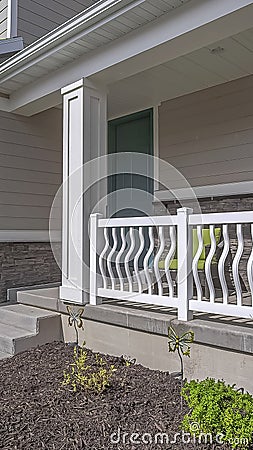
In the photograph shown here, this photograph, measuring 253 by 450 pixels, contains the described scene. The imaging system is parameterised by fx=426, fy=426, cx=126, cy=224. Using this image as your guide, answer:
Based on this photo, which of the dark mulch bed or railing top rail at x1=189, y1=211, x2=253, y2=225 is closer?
the dark mulch bed

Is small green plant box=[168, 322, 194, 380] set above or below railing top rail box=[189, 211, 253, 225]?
below

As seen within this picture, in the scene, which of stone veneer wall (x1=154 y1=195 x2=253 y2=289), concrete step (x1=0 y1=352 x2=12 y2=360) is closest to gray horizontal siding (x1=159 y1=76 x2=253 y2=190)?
stone veneer wall (x1=154 y1=195 x2=253 y2=289)

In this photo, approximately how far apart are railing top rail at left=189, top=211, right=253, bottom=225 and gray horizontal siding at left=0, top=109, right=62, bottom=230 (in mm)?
3003

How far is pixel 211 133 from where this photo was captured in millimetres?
5188

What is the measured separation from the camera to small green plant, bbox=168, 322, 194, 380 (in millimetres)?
3060

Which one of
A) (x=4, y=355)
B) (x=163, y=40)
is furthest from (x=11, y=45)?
(x=4, y=355)

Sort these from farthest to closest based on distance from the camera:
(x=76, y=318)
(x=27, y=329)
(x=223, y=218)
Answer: (x=27, y=329) → (x=76, y=318) → (x=223, y=218)

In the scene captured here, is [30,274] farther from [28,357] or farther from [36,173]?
[28,357]

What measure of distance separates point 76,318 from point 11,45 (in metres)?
3.76

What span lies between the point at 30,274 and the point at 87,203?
189 cm

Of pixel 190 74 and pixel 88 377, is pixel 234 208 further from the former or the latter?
pixel 88 377

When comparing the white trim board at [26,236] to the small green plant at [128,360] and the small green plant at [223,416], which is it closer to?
the small green plant at [128,360]

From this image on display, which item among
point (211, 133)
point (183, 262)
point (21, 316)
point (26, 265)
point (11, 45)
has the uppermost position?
point (11, 45)

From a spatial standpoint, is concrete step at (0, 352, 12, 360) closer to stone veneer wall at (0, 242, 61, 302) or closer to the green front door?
stone veneer wall at (0, 242, 61, 302)
